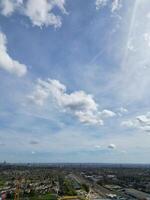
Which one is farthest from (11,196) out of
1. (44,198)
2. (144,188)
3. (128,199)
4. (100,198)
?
(144,188)

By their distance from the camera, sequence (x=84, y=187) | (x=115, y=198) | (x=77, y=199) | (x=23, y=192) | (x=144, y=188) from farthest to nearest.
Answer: (x=144, y=188) < (x=84, y=187) < (x=23, y=192) < (x=115, y=198) < (x=77, y=199)

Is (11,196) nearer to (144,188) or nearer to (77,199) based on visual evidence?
(77,199)

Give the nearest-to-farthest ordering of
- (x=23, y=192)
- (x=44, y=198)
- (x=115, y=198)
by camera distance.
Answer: (x=44, y=198)
(x=115, y=198)
(x=23, y=192)

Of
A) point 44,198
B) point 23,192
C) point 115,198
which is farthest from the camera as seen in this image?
point 23,192

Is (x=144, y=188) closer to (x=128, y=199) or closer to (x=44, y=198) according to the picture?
(x=128, y=199)

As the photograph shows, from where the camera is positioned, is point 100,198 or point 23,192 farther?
point 23,192

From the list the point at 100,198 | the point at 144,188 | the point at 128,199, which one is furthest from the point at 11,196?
the point at 144,188

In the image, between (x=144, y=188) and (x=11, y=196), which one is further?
(x=144, y=188)

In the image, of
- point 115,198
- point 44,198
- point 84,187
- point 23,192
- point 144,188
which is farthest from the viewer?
point 144,188

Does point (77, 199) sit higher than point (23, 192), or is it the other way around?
point (23, 192)

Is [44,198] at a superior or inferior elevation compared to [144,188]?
inferior
